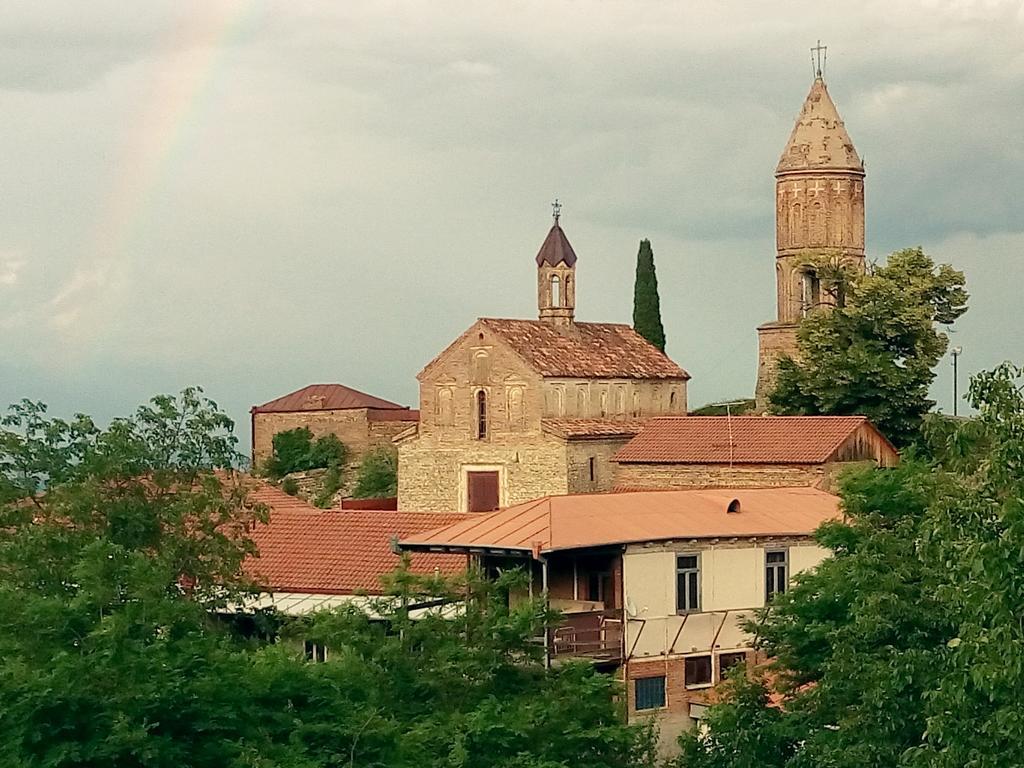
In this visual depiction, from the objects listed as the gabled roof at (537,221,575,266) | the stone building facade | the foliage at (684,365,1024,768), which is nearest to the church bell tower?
the gabled roof at (537,221,575,266)

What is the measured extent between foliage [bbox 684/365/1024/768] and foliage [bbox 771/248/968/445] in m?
24.3

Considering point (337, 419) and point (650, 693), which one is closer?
point (650, 693)

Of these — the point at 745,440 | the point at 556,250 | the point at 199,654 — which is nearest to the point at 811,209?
the point at 556,250

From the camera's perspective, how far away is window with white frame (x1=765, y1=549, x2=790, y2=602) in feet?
109

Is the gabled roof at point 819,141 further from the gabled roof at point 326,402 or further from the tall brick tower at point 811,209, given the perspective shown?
the gabled roof at point 326,402

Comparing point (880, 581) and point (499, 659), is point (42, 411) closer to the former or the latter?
point (499, 659)

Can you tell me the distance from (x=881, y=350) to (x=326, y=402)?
31.5 metres

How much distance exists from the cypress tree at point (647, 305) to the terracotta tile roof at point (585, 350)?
10747 mm

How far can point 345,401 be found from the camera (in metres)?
78.2

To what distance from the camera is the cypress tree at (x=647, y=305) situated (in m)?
69.4

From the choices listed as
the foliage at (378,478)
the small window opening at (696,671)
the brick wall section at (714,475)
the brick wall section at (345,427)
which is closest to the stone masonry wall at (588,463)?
the brick wall section at (714,475)

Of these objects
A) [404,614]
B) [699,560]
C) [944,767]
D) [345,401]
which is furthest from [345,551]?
[345,401]

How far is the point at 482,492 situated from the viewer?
5303 centimetres

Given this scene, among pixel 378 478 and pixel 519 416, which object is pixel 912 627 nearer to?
pixel 519 416
